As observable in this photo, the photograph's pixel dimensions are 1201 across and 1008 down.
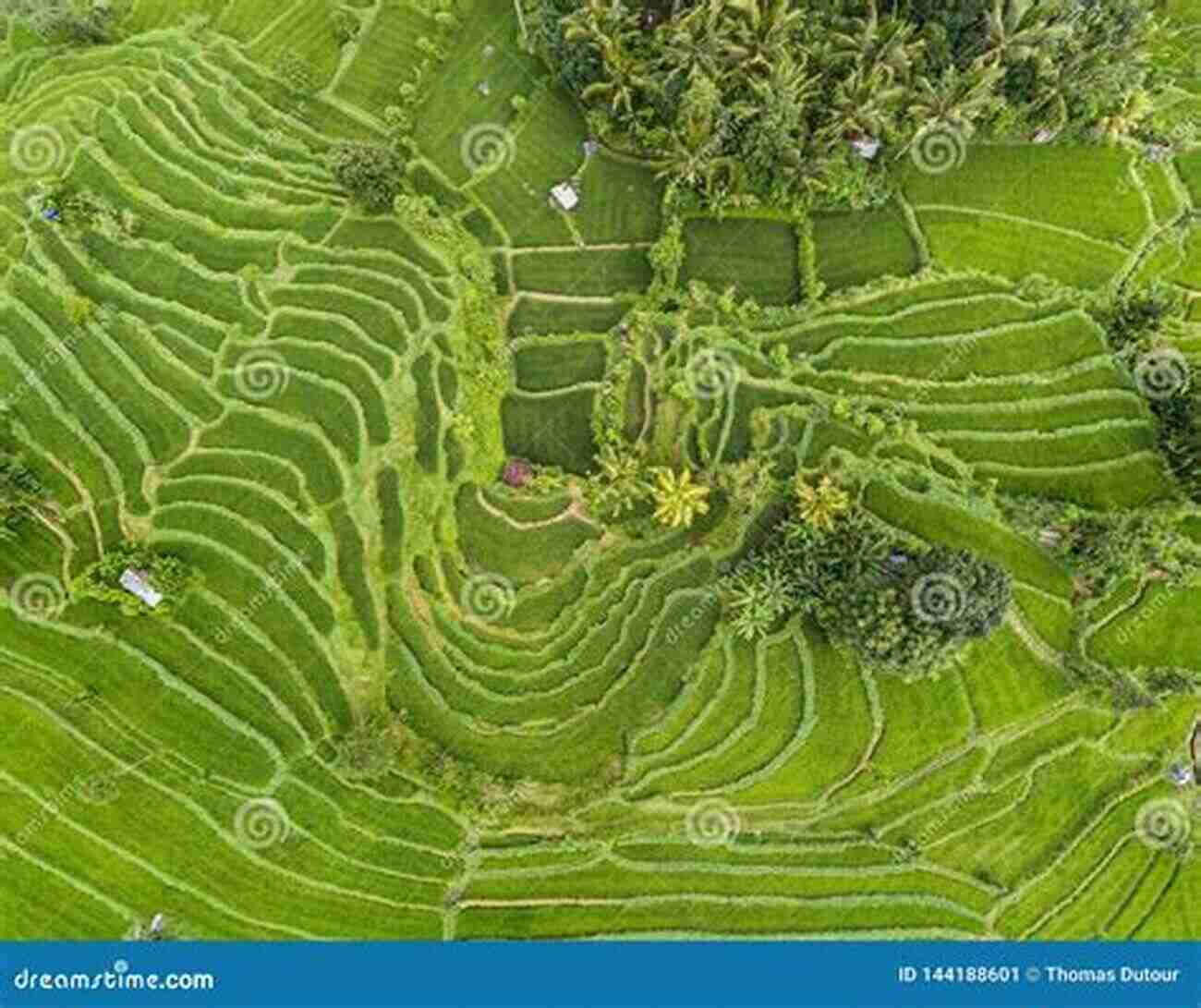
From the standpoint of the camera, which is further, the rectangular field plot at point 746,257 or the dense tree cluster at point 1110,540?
the rectangular field plot at point 746,257

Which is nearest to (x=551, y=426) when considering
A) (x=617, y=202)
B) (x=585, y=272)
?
(x=585, y=272)

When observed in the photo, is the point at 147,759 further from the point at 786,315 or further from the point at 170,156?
the point at 786,315

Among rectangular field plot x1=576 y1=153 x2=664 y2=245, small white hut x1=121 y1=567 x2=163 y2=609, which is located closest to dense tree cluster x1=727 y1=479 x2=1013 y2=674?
rectangular field plot x1=576 y1=153 x2=664 y2=245

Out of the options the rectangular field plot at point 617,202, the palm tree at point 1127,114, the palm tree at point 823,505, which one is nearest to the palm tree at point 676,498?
the palm tree at point 823,505

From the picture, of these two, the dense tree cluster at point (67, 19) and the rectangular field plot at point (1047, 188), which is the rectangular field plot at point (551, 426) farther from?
the dense tree cluster at point (67, 19)

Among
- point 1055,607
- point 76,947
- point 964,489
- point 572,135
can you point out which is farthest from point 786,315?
point 76,947

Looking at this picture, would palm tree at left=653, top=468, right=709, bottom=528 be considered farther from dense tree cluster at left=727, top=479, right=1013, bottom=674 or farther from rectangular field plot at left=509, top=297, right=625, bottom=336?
rectangular field plot at left=509, top=297, right=625, bottom=336
